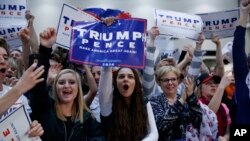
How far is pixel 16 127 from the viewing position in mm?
2361

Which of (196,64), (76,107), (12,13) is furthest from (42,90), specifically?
(12,13)

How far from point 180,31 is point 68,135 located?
6.64ft

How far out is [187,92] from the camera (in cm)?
A: 301

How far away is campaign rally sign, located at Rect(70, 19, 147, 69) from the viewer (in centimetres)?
298

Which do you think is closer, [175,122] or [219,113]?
[175,122]

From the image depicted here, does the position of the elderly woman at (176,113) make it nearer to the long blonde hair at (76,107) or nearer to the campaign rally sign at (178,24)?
the long blonde hair at (76,107)

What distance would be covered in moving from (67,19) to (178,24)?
131cm

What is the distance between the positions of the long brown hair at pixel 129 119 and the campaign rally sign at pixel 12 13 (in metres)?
1.82

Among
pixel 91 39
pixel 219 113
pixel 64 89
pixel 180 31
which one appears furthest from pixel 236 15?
pixel 64 89

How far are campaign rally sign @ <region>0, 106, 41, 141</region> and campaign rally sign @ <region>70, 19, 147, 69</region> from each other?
0.72 m

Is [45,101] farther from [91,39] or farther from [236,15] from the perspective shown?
[236,15]

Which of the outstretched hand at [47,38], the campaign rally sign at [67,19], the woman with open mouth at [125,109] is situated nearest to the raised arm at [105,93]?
the woman with open mouth at [125,109]

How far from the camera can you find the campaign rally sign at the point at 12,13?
4.25 meters

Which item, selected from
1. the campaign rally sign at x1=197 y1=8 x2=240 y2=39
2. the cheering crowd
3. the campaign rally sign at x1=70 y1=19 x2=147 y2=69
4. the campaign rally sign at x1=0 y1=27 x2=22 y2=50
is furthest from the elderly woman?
the campaign rally sign at x1=0 y1=27 x2=22 y2=50
